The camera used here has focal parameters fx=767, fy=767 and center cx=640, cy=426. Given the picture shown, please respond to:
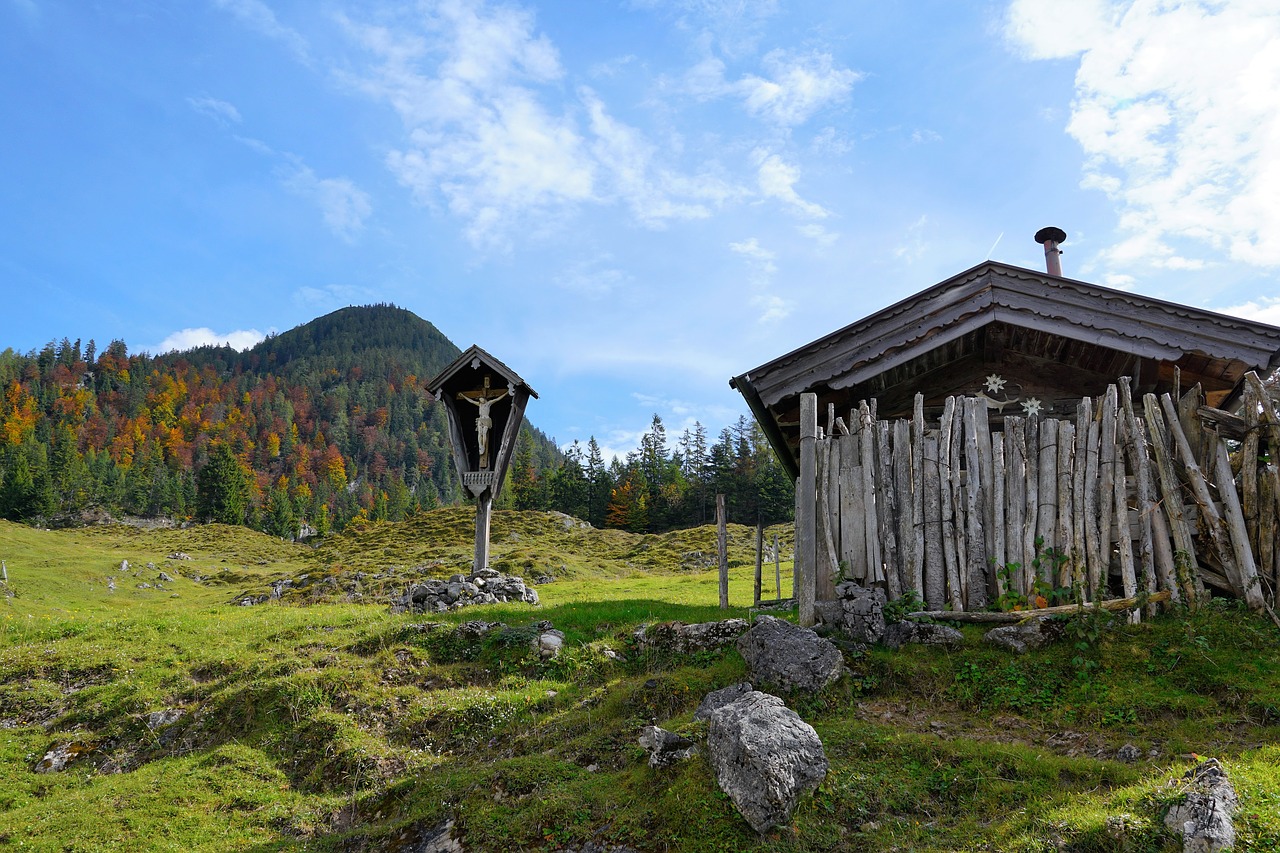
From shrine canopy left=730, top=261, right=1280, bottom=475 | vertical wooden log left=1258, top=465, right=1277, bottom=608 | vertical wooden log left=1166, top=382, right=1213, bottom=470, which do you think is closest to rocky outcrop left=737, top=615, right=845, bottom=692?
shrine canopy left=730, top=261, right=1280, bottom=475

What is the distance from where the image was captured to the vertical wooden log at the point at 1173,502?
8.96 m

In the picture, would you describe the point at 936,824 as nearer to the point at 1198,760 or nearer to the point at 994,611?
the point at 1198,760

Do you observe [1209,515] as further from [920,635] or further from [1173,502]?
[920,635]

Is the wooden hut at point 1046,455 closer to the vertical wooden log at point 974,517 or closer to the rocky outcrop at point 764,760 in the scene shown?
→ the vertical wooden log at point 974,517

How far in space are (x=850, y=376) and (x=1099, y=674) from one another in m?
5.74

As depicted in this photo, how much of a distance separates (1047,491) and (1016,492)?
1.18 ft

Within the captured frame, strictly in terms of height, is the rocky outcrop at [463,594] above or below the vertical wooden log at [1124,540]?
below

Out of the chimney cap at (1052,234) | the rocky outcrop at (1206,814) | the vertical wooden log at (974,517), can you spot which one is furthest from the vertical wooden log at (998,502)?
the chimney cap at (1052,234)

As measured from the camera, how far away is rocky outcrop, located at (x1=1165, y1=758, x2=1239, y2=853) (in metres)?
4.63

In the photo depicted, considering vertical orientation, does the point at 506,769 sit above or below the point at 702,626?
below

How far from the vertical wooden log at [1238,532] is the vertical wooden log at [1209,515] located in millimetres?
43

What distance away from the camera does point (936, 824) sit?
5707mm

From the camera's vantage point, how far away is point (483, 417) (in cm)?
1730

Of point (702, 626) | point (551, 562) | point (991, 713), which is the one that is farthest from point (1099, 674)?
point (551, 562)
